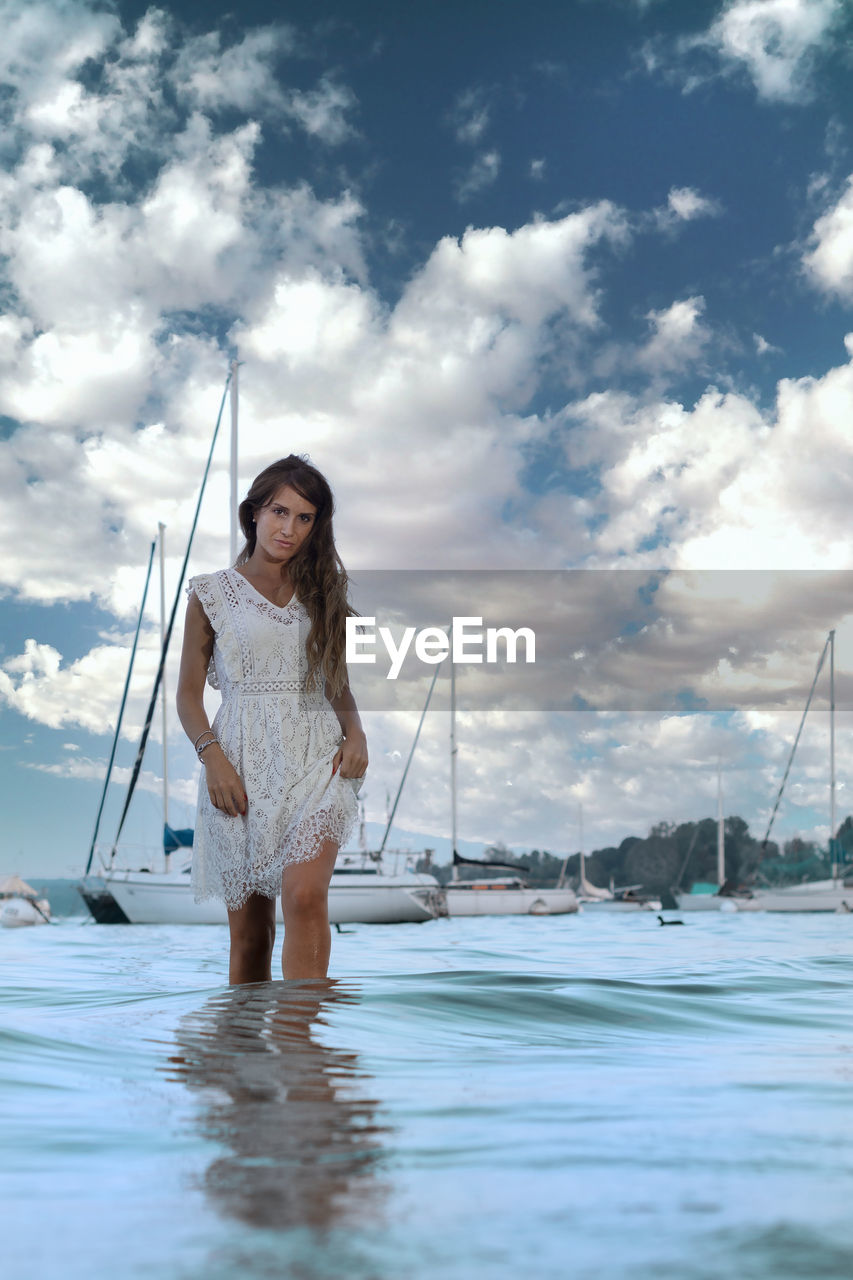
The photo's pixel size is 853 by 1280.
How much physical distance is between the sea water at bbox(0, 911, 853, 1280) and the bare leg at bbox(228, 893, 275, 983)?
1.33 feet

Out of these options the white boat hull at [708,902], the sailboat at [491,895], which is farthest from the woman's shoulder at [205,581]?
the white boat hull at [708,902]

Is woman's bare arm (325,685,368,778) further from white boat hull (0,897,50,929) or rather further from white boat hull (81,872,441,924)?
white boat hull (0,897,50,929)

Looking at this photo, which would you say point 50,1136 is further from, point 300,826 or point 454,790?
point 454,790

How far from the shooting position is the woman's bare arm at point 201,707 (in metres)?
3.60

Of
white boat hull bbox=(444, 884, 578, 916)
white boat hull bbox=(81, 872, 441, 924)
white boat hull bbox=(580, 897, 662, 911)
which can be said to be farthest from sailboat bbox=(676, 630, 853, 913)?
white boat hull bbox=(580, 897, 662, 911)

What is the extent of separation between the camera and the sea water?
101cm

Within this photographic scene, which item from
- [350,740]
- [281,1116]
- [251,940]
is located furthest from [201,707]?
[281,1116]

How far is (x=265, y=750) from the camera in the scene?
145 inches

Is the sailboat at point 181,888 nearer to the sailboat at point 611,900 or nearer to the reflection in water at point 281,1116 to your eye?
the reflection in water at point 281,1116

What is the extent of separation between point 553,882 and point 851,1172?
302 ft

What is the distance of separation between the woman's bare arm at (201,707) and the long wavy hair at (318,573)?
0.34 m

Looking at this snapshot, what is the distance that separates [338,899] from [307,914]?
1023 inches

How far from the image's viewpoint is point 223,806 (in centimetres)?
361

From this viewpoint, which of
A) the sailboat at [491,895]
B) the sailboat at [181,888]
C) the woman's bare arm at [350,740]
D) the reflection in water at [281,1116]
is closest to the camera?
the reflection in water at [281,1116]
